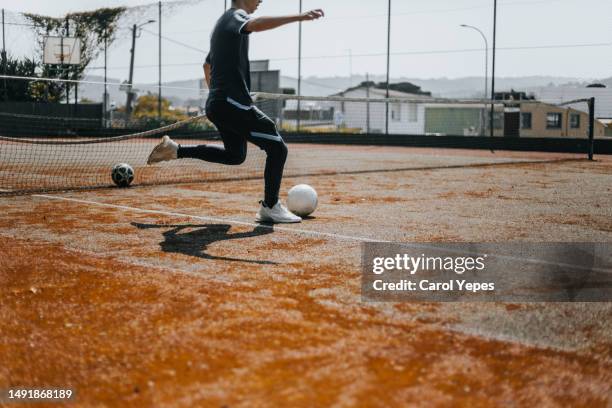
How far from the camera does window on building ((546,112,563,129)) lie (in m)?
→ 43.0

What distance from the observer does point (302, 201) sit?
6910 mm

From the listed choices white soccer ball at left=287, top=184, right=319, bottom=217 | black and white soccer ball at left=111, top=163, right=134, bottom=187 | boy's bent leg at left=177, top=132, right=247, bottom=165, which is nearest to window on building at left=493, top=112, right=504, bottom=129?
black and white soccer ball at left=111, top=163, right=134, bottom=187

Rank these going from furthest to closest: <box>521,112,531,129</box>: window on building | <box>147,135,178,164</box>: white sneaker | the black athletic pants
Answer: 1. <box>521,112,531,129</box>: window on building
2. <box>147,135,178,164</box>: white sneaker
3. the black athletic pants

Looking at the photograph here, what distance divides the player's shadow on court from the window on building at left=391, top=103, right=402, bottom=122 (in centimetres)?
4160

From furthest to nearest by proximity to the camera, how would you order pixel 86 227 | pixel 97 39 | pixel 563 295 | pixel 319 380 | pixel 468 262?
pixel 97 39 < pixel 86 227 < pixel 468 262 < pixel 563 295 < pixel 319 380

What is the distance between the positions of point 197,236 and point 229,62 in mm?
1638

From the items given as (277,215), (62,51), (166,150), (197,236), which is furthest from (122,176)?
(62,51)

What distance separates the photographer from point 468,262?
472 cm

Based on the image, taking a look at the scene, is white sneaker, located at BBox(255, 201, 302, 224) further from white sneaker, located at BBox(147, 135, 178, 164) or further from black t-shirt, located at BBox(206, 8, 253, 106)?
white sneaker, located at BBox(147, 135, 178, 164)

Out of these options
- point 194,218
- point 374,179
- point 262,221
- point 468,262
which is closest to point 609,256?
point 468,262

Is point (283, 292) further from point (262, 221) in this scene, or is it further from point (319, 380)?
point (262, 221)

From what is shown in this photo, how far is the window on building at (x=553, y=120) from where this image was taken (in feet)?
141

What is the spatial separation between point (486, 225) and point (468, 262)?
5.86ft

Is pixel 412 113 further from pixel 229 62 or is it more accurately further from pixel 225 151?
pixel 229 62
